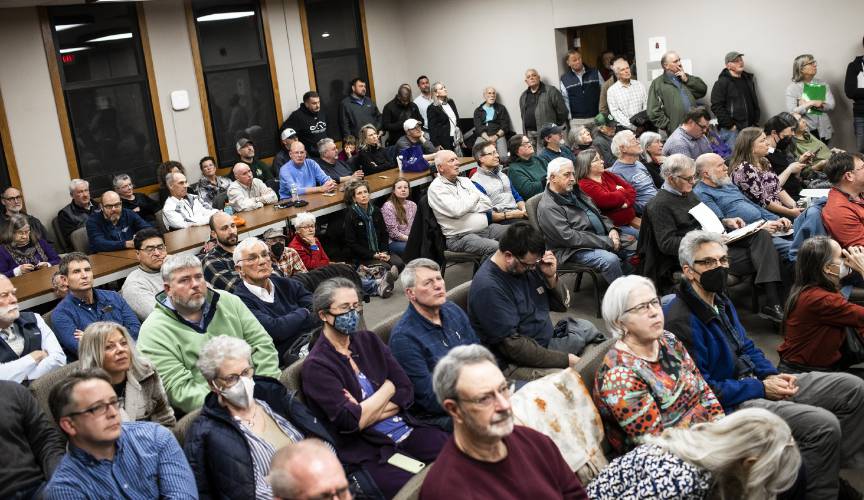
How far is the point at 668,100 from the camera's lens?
9.86 m

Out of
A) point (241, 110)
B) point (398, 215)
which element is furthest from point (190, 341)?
→ point (241, 110)

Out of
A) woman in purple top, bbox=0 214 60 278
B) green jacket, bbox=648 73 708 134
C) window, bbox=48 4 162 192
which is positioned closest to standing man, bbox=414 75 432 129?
green jacket, bbox=648 73 708 134

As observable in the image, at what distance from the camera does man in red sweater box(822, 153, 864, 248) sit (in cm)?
512

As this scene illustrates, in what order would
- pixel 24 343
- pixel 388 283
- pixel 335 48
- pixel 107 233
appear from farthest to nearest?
pixel 335 48 < pixel 107 233 < pixel 388 283 < pixel 24 343

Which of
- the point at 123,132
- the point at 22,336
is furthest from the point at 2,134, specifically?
the point at 22,336

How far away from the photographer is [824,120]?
30.7 feet

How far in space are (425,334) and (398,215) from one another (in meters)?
3.87

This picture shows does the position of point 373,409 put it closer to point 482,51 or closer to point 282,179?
point 282,179

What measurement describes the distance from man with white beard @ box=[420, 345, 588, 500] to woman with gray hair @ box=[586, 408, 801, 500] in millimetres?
233

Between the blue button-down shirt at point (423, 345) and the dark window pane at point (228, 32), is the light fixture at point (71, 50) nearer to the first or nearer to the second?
the dark window pane at point (228, 32)

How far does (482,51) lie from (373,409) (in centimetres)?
946

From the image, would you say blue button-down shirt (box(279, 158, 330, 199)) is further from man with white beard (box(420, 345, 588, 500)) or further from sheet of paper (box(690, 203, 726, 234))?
man with white beard (box(420, 345, 588, 500))

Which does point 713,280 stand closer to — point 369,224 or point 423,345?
point 423,345

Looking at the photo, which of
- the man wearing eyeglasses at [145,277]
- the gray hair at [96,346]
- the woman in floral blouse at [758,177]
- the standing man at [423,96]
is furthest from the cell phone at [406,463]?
the standing man at [423,96]
